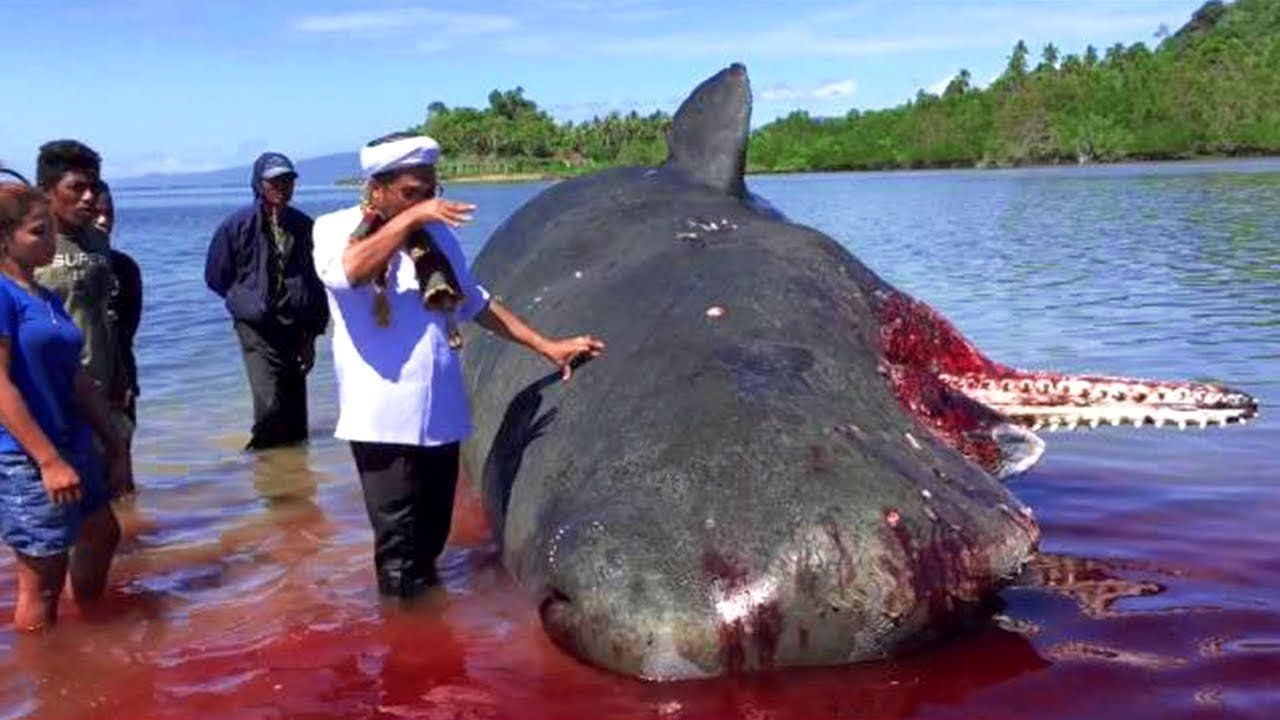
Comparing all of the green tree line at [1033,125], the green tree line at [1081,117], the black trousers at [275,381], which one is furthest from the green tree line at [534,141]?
the black trousers at [275,381]

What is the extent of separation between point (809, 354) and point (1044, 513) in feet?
7.47

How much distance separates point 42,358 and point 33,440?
0.33 m

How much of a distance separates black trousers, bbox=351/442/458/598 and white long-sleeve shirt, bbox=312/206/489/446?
0.33 feet

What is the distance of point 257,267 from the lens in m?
9.02

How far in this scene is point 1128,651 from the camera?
15.8 feet

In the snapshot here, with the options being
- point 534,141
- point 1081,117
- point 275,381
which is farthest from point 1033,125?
point 275,381

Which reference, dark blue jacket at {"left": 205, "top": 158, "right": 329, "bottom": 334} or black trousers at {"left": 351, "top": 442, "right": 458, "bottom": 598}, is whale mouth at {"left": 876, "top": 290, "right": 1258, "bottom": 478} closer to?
black trousers at {"left": 351, "top": 442, "right": 458, "bottom": 598}

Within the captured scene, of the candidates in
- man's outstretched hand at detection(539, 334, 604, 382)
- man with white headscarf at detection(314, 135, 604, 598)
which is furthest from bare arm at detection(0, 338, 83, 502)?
man's outstretched hand at detection(539, 334, 604, 382)

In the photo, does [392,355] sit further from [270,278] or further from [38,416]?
[270,278]

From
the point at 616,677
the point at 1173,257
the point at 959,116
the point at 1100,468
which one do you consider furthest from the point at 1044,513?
the point at 959,116

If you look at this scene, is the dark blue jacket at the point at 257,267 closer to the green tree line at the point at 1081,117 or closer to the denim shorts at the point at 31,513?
the denim shorts at the point at 31,513

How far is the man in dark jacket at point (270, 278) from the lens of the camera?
8.90m

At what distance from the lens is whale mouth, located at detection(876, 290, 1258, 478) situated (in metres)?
5.65

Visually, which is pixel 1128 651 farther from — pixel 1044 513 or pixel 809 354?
pixel 1044 513
